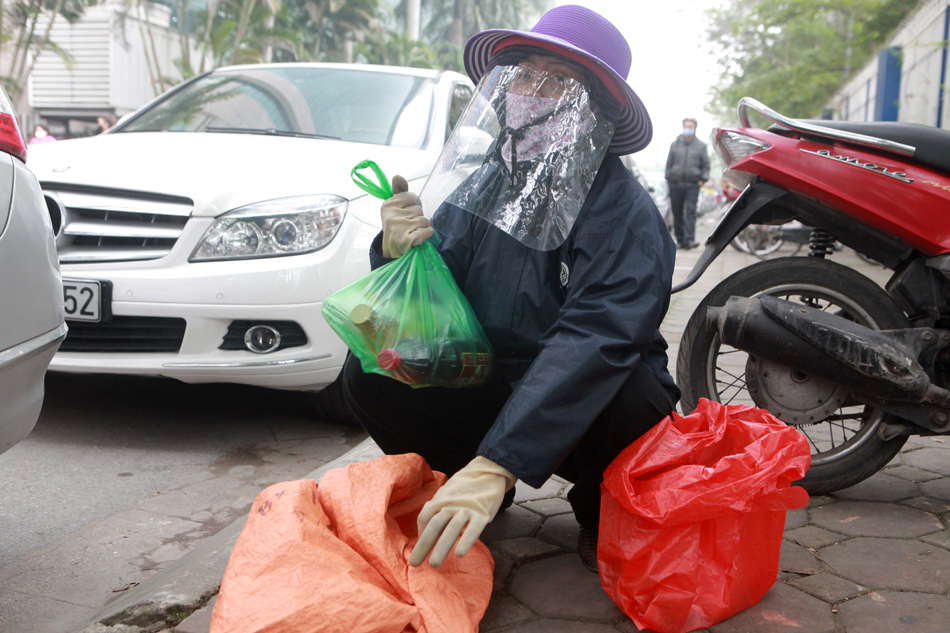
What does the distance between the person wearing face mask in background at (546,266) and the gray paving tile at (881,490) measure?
0.95 metres

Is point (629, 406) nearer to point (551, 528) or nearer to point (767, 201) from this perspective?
point (551, 528)

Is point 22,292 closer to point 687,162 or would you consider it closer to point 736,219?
point 736,219

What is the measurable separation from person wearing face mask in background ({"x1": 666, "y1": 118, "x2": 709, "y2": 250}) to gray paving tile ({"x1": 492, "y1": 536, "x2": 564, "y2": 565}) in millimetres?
10286

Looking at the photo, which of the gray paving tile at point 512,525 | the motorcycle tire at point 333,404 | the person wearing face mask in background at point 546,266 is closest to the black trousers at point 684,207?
the motorcycle tire at point 333,404

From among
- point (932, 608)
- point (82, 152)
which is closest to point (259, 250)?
point (82, 152)

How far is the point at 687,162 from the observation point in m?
11.8

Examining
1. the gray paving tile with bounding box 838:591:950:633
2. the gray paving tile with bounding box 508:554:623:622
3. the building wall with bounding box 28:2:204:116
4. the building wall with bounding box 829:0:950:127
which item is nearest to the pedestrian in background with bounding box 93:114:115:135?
the gray paving tile with bounding box 508:554:623:622

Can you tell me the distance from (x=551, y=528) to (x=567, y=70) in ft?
3.77

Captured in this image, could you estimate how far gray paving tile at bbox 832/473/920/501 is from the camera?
2467mm

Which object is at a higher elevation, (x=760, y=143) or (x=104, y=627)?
(x=760, y=143)

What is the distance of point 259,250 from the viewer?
2.87 meters

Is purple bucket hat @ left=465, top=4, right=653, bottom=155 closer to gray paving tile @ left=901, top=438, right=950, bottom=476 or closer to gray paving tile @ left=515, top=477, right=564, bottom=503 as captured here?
gray paving tile @ left=515, top=477, right=564, bottom=503

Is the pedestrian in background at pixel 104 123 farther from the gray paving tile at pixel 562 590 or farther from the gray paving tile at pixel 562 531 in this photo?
the gray paving tile at pixel 562 590

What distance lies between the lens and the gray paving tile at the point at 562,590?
1.74 meters
